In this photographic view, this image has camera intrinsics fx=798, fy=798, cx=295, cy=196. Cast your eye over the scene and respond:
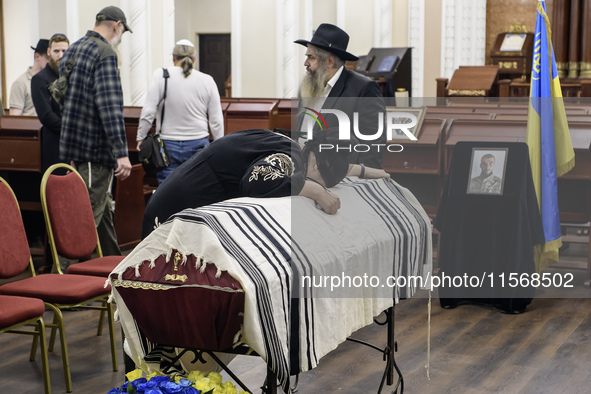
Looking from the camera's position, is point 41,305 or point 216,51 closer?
point 41,305

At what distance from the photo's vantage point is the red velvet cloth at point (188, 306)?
75.1 inches

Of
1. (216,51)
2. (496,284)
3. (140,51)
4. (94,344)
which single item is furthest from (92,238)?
(216,51)

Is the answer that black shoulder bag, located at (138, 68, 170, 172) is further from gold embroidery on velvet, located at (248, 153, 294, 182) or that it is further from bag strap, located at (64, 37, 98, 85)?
gold embroidery on velvet, located at (248, 153, 294, 182)

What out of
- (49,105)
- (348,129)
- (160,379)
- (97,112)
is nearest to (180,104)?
(49,105)

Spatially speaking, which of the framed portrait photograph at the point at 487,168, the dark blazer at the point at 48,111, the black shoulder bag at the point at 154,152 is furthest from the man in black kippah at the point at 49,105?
→ the framed portrait photograph at the point at 487,168

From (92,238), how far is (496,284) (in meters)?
2.40

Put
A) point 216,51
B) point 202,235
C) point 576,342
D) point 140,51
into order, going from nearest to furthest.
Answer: point 202,235 < point 576,342 < point 140,51 < point 216,51

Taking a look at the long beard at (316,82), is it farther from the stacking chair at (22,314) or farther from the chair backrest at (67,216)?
the stacking chair at (22,314)

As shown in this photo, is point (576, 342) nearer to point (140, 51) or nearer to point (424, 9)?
point (140, 51)

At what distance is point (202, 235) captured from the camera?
1.94 meters

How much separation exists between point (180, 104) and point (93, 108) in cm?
105

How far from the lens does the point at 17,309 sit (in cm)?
296

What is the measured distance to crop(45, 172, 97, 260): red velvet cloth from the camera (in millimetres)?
3701

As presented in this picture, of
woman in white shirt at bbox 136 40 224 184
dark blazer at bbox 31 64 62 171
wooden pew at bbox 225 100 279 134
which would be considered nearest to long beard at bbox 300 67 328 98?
woman in white shirt at bbox 136 40 224 184
